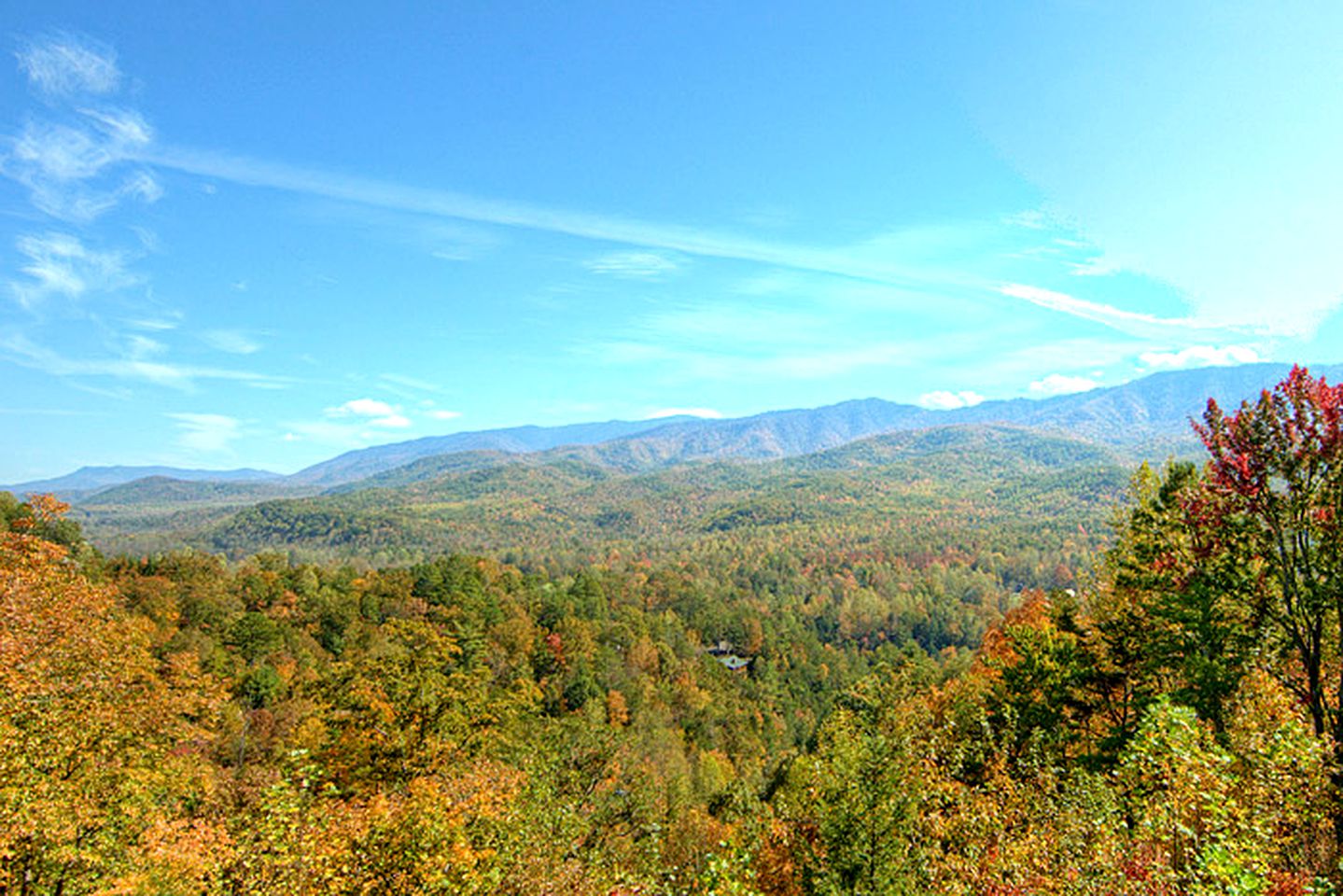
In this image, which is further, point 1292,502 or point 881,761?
point 881,761

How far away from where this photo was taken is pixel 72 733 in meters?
16.9

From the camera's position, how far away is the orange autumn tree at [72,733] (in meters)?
12.7

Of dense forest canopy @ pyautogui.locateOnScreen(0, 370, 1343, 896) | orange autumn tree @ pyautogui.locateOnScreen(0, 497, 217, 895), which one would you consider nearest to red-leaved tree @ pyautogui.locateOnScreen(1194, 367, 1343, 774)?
dense forest canopy @ pyautogui.locateOnScreen(0, 370, 1343, 896)

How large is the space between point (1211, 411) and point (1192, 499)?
2.54m

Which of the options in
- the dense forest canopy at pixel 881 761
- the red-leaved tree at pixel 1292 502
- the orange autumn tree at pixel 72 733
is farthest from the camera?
the orange autumn tree at pixel 72 733

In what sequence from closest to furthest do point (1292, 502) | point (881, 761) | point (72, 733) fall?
point (1292, 502), point (881, 761), point (72, 733)

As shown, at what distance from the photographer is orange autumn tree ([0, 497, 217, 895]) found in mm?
12719

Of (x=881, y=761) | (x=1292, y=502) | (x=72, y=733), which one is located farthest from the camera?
(x=72, y=733)

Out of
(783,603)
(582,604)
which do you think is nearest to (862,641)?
(783,603)

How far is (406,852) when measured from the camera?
44.5 feet

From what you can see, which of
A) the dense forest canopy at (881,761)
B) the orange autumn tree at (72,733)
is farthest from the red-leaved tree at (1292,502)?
the orange autumn tree at (72,733)

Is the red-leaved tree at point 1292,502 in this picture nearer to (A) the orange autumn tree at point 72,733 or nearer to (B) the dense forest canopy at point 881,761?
(B) the dense forest canopy at point 881,761

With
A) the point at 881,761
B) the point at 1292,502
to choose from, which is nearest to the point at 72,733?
the point at 881,761

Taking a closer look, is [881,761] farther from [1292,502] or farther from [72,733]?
[72,733]
